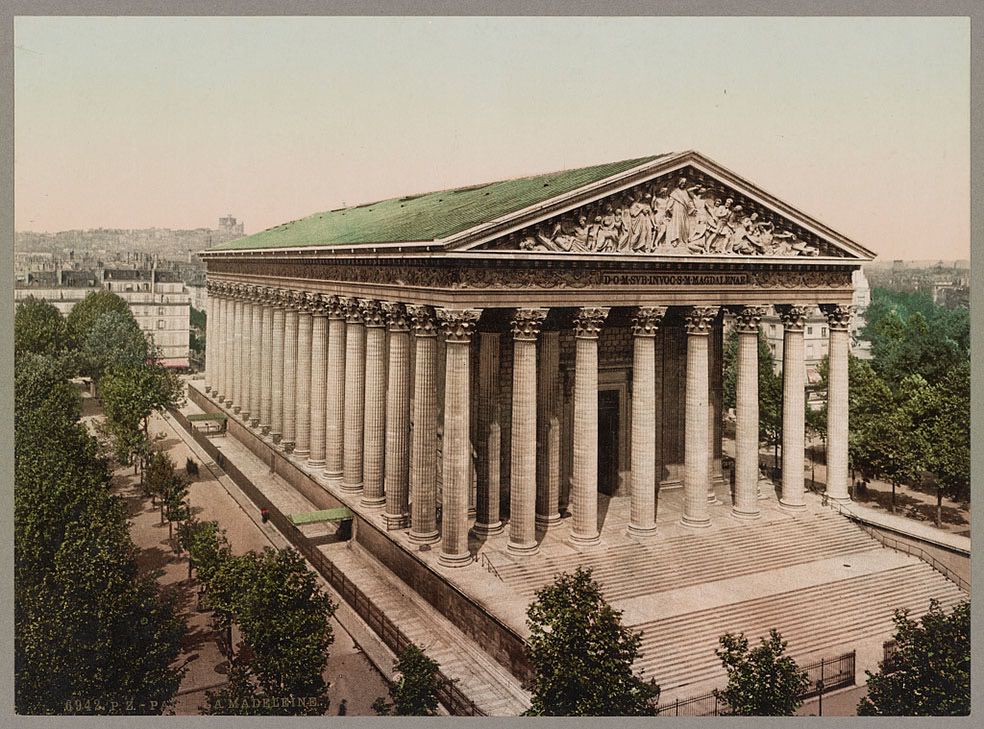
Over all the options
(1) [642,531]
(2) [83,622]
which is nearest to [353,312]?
(1) [642,531]

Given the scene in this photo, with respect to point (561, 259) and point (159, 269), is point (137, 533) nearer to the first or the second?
point (561, 259)

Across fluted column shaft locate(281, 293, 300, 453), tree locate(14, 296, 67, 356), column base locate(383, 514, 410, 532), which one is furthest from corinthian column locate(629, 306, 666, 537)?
tree locate(14, 296, 67, 356)

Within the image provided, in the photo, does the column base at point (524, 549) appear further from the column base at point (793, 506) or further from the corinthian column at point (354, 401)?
the column base at point (793, 506)

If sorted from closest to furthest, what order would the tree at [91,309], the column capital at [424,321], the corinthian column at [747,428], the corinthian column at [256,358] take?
the column capital at [424,321] < the corinthian column at [747,428] < the corinthian column at [256,358] < the tree at [91,309]

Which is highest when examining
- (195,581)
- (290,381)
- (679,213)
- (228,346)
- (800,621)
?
(679,213)

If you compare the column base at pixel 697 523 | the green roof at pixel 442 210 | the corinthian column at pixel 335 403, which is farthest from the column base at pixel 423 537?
the green roof at pixel 442 210

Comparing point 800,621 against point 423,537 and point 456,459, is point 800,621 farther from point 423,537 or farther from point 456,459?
point 423,537

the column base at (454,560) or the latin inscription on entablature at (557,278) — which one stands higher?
the latin inscription on entablature at (557,278)
